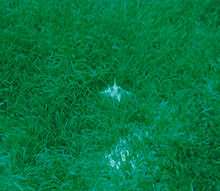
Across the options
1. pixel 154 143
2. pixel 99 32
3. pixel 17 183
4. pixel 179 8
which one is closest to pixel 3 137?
pixel 17 183

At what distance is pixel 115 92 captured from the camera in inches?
161

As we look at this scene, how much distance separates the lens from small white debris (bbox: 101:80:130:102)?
4.04 m

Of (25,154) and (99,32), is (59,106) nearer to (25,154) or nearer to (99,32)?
(25,154)

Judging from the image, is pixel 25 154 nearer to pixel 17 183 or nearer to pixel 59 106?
pixel 17 183

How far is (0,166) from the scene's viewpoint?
350cm

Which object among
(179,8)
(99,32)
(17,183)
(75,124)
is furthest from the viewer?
(179,8)

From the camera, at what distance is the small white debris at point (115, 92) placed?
4043mm

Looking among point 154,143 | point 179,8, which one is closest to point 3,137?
point 154,143

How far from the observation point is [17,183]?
339 centimetres

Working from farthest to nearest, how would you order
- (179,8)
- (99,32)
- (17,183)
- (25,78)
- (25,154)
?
(179,8), (99,32), (25,78), (25,154), (17,183)

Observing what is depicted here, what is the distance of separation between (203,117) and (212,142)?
0.72ft

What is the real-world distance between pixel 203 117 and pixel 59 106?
1.14 m

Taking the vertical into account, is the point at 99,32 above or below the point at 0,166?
above

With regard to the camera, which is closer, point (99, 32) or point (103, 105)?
point (103, 105)
